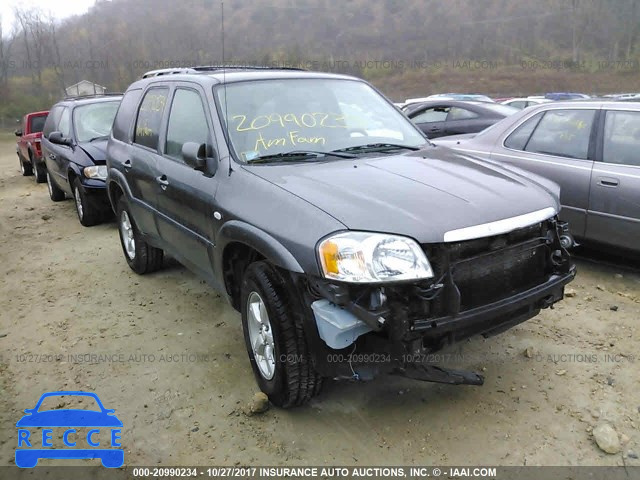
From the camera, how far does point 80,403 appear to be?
3.30m

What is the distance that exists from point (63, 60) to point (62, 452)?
5652cm

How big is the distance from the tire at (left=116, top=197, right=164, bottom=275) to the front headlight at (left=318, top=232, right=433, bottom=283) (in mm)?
3188

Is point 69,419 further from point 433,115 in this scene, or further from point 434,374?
point 433,115

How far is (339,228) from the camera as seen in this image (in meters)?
2.55

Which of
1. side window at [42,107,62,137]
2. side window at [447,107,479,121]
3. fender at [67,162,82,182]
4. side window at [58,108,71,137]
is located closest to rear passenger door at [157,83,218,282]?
fender at [67,162,82,182]

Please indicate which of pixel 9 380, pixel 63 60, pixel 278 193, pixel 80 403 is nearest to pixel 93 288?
pixel 9 380

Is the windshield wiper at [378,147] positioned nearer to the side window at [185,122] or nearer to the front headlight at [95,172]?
the side window at [185,122]

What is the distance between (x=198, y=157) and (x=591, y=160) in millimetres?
3523

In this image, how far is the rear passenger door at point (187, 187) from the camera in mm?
3500

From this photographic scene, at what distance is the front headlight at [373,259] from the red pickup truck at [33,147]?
10676mm

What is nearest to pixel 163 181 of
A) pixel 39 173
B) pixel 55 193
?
pixel 55 193

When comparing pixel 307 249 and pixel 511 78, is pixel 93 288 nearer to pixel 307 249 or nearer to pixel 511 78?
pixel 307 249

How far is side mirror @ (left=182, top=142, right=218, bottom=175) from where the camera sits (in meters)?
3.35

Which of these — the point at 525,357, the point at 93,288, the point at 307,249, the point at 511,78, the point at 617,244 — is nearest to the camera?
the point at 307,249
